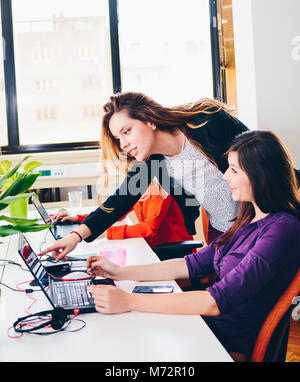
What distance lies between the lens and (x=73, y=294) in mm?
1218

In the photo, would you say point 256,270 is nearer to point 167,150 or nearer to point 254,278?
point 254,278

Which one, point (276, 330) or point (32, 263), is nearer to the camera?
point (276, 330)

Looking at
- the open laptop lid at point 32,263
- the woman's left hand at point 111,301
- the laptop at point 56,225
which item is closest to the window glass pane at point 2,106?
the laptop at point 56,225

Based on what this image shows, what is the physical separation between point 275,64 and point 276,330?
2.14 meters

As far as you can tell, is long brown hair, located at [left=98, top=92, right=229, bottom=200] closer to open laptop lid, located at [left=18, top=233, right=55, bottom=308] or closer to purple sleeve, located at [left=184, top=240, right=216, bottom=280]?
purple sleeve, located at [left=184, top=240, right=216, bottom=280]

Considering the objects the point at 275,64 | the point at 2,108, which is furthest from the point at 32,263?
the point at 2,108

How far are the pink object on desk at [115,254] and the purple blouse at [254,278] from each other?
49 cm

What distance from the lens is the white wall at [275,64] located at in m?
2.72

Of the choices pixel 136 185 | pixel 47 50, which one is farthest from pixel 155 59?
pixel 136 185

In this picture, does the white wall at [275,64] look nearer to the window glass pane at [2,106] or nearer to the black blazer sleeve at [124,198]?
the black blazer sleeve at [124,198]

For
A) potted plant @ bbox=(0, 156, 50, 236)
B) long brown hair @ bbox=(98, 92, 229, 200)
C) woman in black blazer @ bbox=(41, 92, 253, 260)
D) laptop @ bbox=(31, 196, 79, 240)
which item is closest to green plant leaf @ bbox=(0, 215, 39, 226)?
potted plant @ bbox=(0, 156, 50, 236)

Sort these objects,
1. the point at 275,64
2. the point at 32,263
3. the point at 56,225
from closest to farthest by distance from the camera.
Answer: the point at 32,263
the point at 56,225
the point at 275,64

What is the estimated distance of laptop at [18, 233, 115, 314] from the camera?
1086 mm
